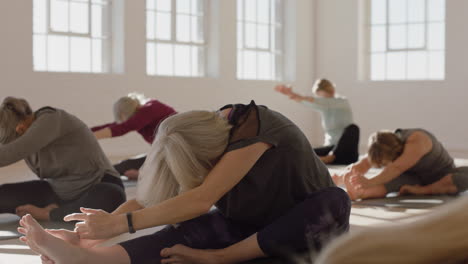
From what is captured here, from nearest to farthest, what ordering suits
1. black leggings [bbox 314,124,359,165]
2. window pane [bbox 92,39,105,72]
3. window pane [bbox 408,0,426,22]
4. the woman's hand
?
1. the woman's hand
2. black leggings [bbox 314,124,359,165]
3. window pane [bbox 92,39,105,72]
4. window pane [bbox 408,0,426,22]

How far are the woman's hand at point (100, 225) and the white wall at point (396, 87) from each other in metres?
9.63

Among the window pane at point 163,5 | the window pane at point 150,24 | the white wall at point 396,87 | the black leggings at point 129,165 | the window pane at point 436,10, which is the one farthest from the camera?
the window pane at point 436,10

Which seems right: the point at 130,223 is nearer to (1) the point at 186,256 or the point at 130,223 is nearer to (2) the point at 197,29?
(1) the point at 186,256

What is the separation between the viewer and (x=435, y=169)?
4.91 metres

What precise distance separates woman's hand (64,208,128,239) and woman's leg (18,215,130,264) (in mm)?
100

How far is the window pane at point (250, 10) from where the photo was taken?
12.3 meters

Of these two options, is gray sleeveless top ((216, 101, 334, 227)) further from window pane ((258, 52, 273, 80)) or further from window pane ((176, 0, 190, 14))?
window pane ((258, 52, 273, 80))

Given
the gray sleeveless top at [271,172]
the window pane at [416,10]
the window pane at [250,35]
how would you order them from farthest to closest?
1. the window pane at [250,35]
2. the window pane at [416,10]
3. the gray sleeveless top at [271,172]

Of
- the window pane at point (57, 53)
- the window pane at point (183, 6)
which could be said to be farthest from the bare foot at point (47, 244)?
the window pane at point (183, 6)

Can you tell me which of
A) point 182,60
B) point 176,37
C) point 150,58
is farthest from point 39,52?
point 182,60

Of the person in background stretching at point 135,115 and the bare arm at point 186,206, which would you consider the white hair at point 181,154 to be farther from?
the person in background stretching at point 135,115

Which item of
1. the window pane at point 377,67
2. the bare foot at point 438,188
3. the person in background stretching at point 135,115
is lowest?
the bare foot at point 438,188

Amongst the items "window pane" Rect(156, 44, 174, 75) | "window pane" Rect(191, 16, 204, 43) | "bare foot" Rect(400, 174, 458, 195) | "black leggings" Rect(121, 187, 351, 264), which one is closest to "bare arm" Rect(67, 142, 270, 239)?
"black leggings" Rect(121, 187, 351, 264)

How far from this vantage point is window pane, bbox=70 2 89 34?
9.77m
